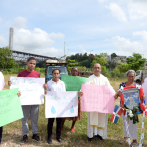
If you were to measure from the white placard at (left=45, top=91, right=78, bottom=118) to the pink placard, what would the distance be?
23cm

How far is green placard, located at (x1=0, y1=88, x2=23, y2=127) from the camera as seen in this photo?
2609mm

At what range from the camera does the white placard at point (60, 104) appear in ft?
9.90

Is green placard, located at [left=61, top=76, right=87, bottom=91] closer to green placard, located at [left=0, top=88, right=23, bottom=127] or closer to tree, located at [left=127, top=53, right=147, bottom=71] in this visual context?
green placard, located at [left=0, top=88, right=23, bottom=127]

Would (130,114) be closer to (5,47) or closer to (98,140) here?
(98,140)

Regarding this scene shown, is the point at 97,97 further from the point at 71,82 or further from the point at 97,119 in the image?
the point at 71,82

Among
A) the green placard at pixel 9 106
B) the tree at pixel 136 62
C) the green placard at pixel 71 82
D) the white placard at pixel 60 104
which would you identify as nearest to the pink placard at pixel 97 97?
the white placard at pixel 60 104

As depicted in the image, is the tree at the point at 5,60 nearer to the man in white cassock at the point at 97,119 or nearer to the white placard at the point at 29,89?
the white placard at the point at 29,89

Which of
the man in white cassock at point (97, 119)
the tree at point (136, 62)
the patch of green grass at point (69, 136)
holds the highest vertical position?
the tree at point (136, 62)

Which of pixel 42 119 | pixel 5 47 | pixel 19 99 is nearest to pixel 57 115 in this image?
pixel 19 99

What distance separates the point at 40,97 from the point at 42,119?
1887 mm

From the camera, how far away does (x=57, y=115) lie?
9.96 ft

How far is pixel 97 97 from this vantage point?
314 cm

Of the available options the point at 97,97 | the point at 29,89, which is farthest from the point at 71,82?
the point at 29,89

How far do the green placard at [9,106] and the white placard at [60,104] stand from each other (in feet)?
1.99
